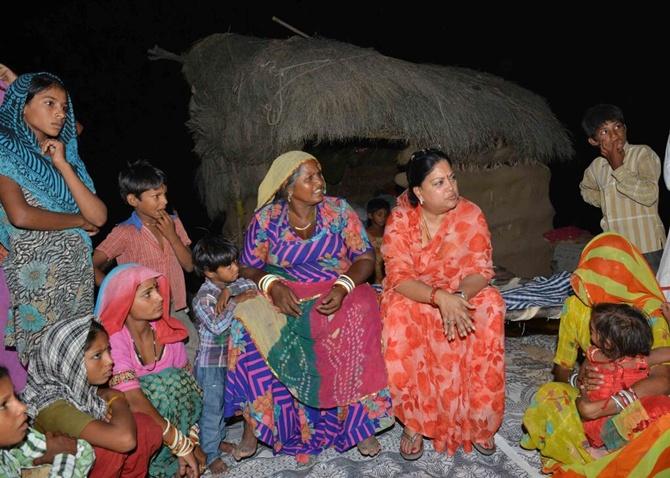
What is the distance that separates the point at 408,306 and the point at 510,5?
427 inches

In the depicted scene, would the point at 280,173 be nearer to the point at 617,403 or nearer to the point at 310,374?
the point at 310,374

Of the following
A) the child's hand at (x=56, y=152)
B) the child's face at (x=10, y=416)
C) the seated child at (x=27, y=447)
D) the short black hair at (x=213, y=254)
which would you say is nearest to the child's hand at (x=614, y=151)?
the short black hair at (x=213, y=254)

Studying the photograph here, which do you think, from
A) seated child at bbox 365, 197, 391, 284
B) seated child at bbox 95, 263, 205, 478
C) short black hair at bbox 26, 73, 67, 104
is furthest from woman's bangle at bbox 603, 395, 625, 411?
seated child at bbox 365, 197, 391, 284

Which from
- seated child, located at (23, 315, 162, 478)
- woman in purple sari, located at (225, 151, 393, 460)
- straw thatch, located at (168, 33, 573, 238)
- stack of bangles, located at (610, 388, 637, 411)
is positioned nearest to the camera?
seated child, located at (23, 315, 162, 478)

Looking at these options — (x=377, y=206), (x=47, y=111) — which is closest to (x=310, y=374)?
(x=47, y=111)

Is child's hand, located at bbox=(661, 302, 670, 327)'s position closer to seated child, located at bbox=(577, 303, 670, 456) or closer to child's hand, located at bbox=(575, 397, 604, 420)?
seated child, located at bbox=(577, 303, 670, 456)

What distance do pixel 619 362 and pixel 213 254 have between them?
7.42 ft

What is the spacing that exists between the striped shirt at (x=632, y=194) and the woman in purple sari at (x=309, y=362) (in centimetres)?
203

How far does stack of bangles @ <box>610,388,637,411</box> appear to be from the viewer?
2951 millimetres

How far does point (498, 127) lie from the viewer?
7410 mm

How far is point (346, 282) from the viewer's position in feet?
12.3

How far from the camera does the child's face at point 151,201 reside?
3.93 m

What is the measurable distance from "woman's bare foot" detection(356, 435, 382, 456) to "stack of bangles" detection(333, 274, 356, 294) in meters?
0.85

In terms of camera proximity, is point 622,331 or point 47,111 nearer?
point 622,331
